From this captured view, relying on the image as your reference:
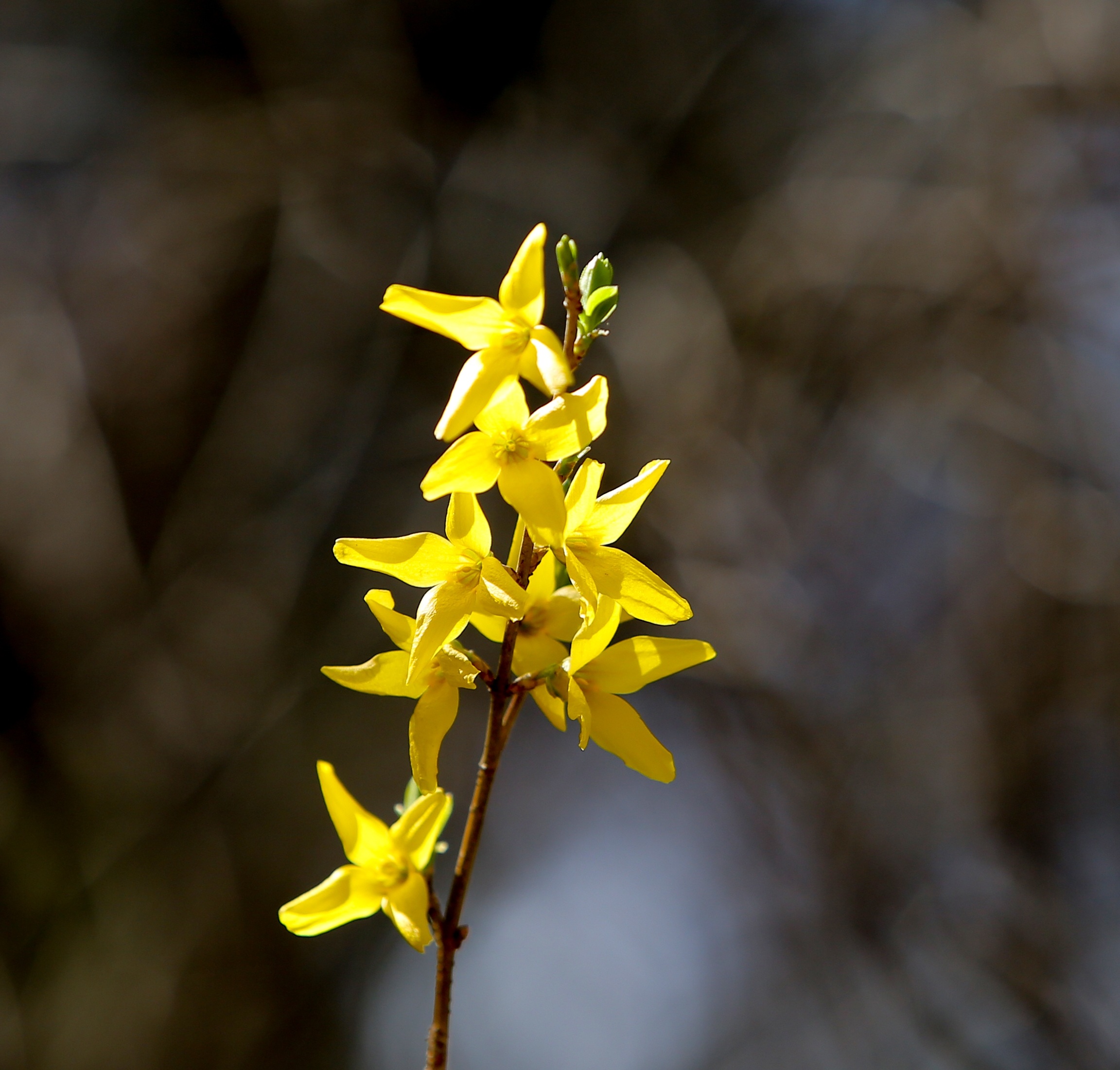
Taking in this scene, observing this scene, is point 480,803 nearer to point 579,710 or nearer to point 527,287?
point 579,710

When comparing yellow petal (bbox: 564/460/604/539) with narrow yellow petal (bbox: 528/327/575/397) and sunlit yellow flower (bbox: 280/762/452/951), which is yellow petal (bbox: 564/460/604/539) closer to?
narrow yellow petal (bbox: 528/327/575/397)

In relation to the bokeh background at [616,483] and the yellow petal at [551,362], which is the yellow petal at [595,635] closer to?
the yellow petal at [551,362]

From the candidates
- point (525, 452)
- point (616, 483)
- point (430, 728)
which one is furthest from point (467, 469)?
point (616, 483)

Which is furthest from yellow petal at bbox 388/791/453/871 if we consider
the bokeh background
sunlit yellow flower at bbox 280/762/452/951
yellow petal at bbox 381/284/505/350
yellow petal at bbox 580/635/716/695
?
the bokeh background

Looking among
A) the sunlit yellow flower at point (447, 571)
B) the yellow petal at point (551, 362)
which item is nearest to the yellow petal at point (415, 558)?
the sunlit yellow flower at point (447, 571)

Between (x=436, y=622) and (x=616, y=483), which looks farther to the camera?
(x=616, y=483)

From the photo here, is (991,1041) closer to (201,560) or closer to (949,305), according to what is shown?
(949,305)
